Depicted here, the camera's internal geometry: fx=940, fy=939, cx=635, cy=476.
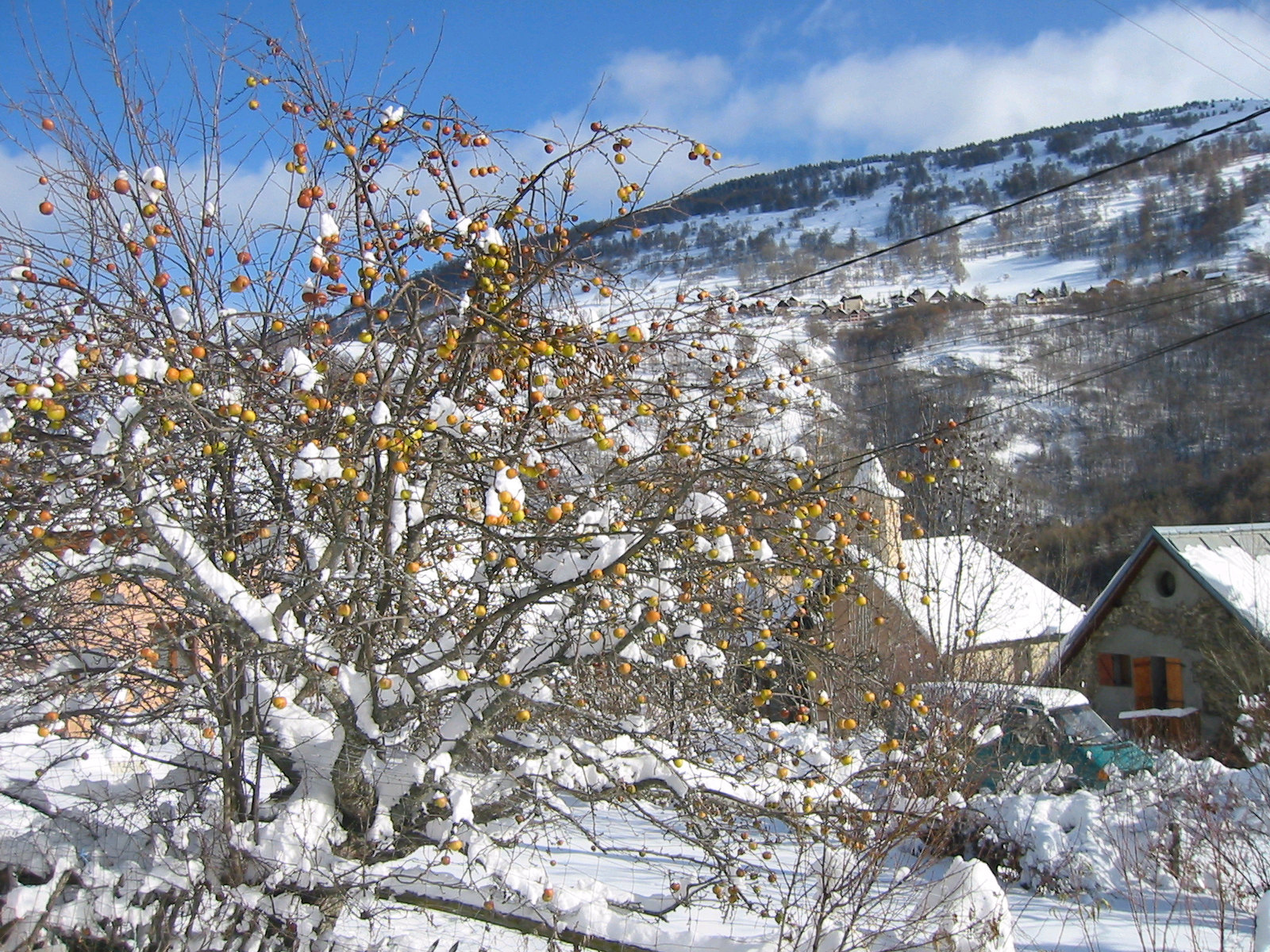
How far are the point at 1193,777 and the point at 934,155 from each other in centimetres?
14188

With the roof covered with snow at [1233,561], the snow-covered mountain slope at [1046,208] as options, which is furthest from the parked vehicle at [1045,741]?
the snow-covered mountain slope at [1046,208]

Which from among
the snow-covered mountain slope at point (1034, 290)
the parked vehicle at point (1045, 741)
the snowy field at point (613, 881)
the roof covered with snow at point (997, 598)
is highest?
the snow-covered mountain slope at point (1034, 290)

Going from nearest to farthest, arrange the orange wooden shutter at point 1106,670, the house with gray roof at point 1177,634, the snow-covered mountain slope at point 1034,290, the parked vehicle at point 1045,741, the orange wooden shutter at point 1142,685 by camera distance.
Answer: the snow-covered mountain slope at point 1034,290 → the parked vehicle at point 1045,741 → the house with gray roof at point 1177,634 → the orange wooden shutter at point 1142,685 → the orange wooden shutter at point 1106,670

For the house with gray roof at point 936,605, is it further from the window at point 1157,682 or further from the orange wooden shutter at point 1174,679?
the orange wooden shutter at point 1174,679

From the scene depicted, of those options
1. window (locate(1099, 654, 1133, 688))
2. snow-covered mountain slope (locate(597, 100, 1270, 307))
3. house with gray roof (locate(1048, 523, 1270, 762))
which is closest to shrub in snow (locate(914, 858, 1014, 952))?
house with gray roof (locate(1048, 523, 1270, 762))

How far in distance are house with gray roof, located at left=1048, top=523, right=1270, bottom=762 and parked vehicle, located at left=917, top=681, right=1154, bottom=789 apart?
2.80m

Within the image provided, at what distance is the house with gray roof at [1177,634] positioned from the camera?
15.1 meters

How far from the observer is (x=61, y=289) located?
3594 mm

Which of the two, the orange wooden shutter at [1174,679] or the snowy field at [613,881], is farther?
the orange wooden shutter at [1174,679]

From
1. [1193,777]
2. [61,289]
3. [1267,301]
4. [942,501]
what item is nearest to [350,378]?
[61,289]

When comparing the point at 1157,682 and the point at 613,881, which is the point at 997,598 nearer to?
the point at 1157,682

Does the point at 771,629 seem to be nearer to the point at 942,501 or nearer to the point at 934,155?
the point at 942,501

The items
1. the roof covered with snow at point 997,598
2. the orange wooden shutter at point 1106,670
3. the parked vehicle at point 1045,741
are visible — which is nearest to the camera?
the parked vehicle at point 1045,741

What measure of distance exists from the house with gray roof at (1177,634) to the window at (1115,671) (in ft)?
0.06
